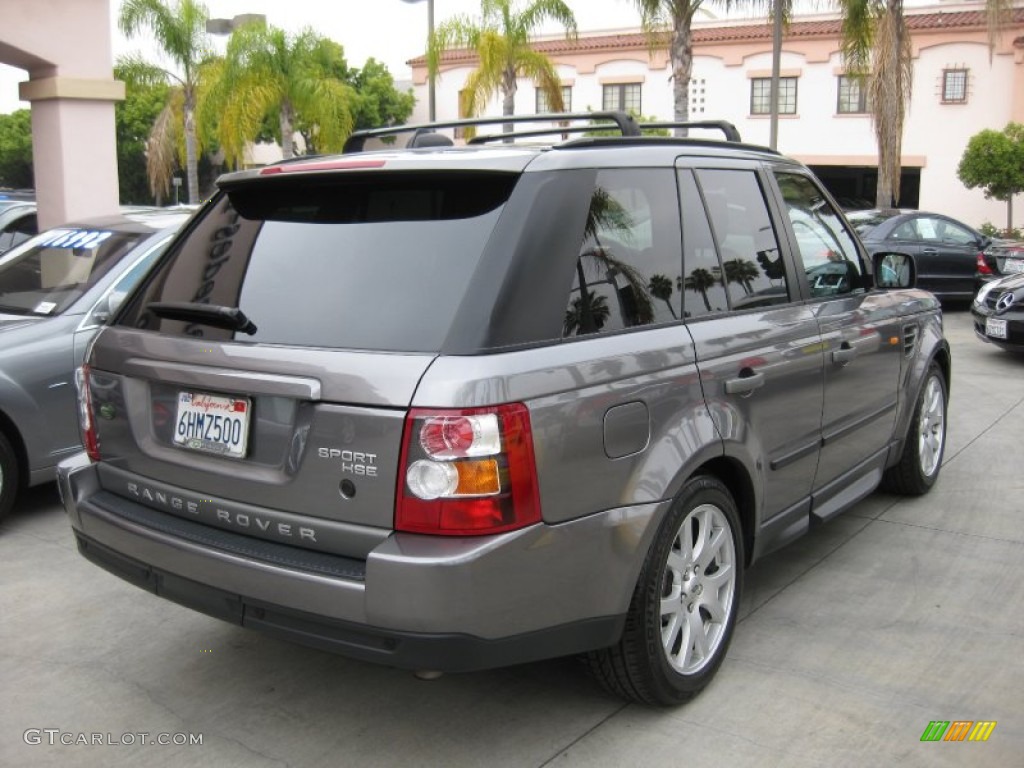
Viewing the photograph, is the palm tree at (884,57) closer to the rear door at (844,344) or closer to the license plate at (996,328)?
the license plate at (996,328)

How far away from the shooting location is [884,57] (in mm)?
19688

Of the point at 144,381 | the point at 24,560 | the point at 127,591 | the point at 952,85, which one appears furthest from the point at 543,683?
the point at 952,85

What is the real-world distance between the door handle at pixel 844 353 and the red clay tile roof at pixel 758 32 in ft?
77.6

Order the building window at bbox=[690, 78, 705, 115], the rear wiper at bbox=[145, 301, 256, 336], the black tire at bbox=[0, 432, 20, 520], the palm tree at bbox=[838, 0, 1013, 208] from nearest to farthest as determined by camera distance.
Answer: the rear wiper at bbox=[145, 301, 256, 336]
the black tire at bbox=[0, 432, 20, 520]
the palm tree at bbox=[838, 0, 1013, 208]
the building window at bbox=[690, 78, 705, 115]

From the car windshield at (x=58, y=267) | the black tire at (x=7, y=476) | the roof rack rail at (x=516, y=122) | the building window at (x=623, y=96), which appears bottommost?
the black tire at (x=7, y=476)

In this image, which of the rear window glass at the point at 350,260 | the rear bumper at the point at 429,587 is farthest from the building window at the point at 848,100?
the rear bumper at the point at 429,587

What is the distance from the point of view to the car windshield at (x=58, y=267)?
5.90 metres

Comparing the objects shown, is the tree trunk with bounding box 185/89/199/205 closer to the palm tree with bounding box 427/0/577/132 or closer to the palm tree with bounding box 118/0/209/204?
the palm tree with bounding box 118/0/209/204

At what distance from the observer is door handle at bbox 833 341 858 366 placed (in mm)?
4336

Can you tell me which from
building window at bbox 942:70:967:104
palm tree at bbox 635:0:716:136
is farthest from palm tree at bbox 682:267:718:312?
building window at bbox 942:70:967:104

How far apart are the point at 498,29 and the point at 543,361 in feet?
71.3

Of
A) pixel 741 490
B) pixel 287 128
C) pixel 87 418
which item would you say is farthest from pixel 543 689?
pixel 287 128

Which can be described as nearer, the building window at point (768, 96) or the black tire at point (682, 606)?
the black tire at point (682, 606)

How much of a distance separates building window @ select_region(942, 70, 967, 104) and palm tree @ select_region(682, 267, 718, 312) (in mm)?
30483
